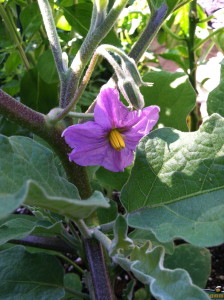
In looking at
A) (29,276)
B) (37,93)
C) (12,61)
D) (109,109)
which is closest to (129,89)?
(109,109)

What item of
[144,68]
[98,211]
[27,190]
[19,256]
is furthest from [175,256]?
[144,68]

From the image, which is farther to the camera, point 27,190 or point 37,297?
point 37,297

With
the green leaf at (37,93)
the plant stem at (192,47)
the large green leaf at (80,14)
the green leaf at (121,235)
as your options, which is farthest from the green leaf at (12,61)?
the green leaf at (121,235)

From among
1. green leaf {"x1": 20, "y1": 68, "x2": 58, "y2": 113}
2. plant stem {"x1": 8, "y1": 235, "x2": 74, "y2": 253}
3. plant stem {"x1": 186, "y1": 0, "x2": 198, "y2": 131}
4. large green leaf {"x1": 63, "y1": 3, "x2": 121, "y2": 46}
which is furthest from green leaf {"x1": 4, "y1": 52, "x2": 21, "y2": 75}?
plant stem {"x1": 8, "y1": 235, "x2": 74, "y2": 253}

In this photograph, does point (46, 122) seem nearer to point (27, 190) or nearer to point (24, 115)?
point (24, 115)

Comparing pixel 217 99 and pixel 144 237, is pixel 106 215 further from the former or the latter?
pixel 217 99
